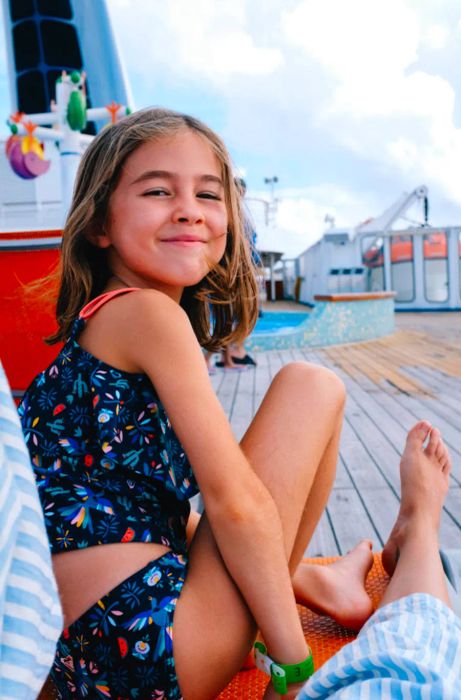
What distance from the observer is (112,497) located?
779 millimetres

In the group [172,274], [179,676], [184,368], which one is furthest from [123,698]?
[172,274]

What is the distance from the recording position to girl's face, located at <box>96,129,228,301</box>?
0.90 m

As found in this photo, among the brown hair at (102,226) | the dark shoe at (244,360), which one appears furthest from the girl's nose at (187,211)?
the dark shoe at (244,360)

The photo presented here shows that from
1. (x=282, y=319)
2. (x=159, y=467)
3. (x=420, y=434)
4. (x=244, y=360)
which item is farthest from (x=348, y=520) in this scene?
(x=282, y=319)

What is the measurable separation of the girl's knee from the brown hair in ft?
0.92

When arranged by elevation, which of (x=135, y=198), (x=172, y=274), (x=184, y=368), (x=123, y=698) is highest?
(x=135, y=198)

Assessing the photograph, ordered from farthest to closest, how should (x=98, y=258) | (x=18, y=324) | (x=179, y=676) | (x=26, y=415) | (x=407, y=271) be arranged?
(x=407, y=271)
(x=18, y=324)
(x=98, y=258)
(x=26, y=415)
(x=179, y=676)

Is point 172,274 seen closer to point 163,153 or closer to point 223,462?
point 163,153

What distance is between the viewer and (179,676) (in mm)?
699

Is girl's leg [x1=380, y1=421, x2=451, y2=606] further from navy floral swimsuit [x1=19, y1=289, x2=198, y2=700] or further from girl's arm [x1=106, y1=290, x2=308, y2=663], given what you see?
navy floral swimsuit [x1=19, y1=289, x2=198, y2=700]

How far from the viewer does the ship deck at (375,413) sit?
1707 millimetres

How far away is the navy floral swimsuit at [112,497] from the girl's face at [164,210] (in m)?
0.13

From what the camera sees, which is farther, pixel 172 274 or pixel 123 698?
pixel 172 274

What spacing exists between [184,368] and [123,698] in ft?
1.41
